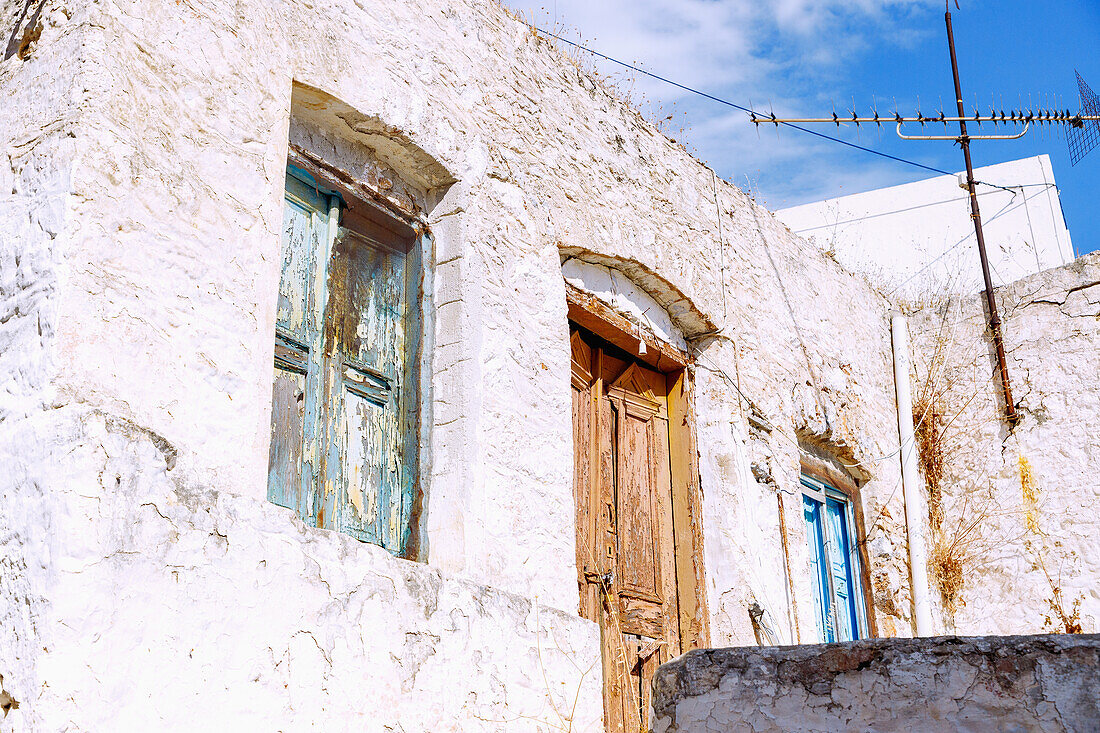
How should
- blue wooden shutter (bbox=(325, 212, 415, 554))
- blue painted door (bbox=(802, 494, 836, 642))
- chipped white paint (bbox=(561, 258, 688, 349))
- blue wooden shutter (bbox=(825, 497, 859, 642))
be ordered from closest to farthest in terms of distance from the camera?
blue wooden shutter (bbox=(325, 212, 415, 554))
chipped white paint (bbox=(561, 258, 688, 349))
blue painted door (bbox=(802, 494, 836, 642))
blue wooden shutter (bbox=(825, 497, 859, 642))

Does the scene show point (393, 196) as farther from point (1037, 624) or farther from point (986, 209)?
point (986, 209)

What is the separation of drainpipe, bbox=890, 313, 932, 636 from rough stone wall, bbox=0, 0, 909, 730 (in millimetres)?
1861

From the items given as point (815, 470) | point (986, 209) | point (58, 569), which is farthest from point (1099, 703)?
point (986, 209)

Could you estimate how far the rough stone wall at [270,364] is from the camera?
240 centimetres

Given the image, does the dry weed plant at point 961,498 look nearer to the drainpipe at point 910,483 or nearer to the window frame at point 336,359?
the drainpipe at point 910,483

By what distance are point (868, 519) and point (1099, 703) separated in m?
5.02

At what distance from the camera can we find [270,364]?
9.77ft

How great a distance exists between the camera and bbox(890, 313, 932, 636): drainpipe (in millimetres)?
6645

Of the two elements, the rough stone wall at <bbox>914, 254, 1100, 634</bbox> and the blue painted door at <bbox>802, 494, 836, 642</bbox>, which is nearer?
the blue painted door at <bbox>802, 494, 836, 642</bbox>

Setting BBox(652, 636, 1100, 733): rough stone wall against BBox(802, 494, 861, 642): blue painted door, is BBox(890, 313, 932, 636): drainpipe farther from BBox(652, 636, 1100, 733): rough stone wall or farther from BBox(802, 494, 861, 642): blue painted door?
BBox(652, 636, 1100, 733): rough stone wall

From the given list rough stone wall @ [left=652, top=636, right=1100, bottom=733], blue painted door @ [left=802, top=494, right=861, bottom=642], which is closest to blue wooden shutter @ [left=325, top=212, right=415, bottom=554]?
rough stone wall @ [left=652, top=636, right=1100, bottom=733]

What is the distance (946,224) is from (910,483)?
5194 millimetres

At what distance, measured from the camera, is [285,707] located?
267 centimetres

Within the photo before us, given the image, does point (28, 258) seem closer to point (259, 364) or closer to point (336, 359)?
point (259, 364)
